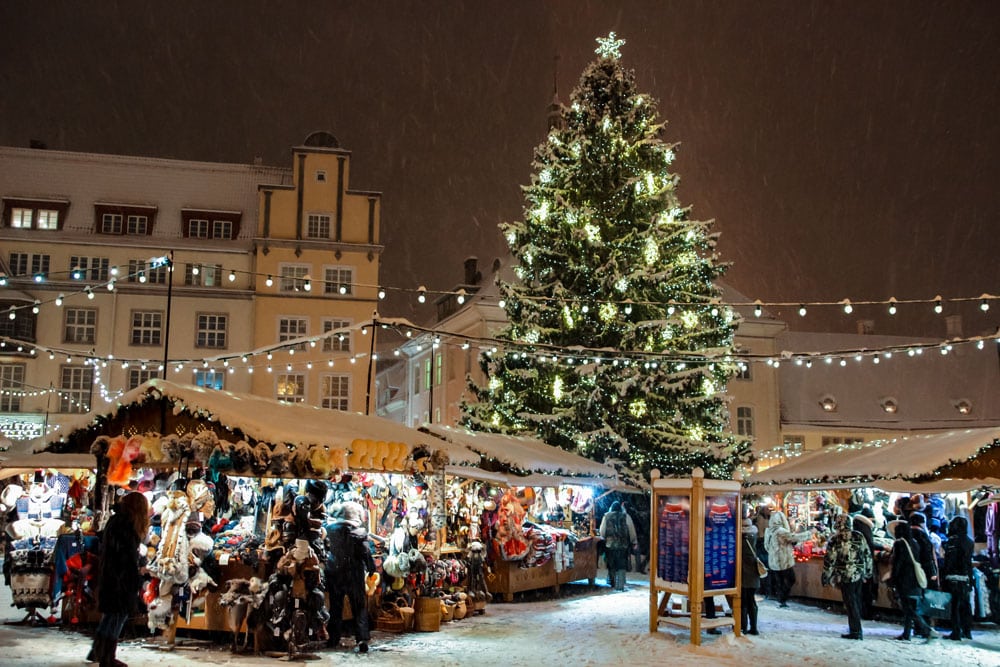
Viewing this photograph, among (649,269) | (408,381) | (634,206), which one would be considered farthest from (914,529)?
(408,381)

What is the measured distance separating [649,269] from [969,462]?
901cm

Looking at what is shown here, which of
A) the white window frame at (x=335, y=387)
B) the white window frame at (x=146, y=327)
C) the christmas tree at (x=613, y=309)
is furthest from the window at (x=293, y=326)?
the christmas tree at (x=613, y=309)

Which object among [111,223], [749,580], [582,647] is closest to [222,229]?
[111,223]

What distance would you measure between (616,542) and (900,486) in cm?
591

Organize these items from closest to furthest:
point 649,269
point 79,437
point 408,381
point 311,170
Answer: point 79,437
point 649,269
point 311,170
point 408,381

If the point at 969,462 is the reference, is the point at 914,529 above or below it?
below

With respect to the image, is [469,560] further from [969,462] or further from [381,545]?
[969,462]

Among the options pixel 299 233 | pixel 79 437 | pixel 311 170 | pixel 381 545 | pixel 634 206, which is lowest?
pixel 381 545

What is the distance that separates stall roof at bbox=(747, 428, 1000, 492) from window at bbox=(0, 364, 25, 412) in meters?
29.8

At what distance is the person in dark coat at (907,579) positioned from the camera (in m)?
12.9

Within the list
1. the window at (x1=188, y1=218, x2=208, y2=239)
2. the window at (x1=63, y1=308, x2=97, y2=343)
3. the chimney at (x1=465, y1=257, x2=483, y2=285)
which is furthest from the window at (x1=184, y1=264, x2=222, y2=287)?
the chimney at (x1=465, y1=257, x2=483, y2=285)

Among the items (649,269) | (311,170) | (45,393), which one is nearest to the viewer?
(649,269)

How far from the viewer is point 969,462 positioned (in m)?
14.5

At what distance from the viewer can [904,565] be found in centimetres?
1292
